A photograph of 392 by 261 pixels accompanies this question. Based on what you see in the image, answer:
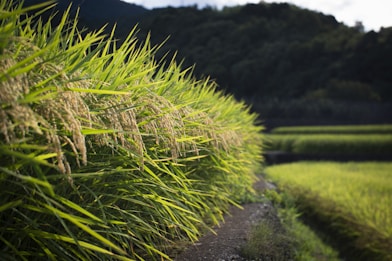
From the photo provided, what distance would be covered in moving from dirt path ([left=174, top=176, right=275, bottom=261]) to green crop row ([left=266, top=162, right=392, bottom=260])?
1.52m

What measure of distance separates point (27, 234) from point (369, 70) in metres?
27.7

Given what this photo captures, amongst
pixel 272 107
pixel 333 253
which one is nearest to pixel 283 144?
pixel 272 107

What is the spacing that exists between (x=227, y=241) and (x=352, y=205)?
11.1 ft

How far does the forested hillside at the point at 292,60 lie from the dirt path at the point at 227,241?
17.2 metres

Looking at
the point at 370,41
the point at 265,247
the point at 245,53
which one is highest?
the point at 370,41

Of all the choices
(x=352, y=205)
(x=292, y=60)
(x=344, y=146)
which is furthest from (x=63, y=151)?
(x=292, y=60)

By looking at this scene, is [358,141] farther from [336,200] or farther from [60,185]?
[60,185]

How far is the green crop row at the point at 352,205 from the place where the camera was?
163 inches

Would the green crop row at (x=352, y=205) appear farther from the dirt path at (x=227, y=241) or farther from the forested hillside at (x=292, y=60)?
the forested hillside at (x=292, y=60)

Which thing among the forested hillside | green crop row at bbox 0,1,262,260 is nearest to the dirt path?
green crop row at bbox 0,1,262,260

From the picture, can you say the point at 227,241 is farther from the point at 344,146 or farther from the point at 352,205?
the point at 344,146

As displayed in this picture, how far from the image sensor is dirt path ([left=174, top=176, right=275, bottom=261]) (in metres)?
1.99

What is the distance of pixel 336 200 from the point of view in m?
5.35

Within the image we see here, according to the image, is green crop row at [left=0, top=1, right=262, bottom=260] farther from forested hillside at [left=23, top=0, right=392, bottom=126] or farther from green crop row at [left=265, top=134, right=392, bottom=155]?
forested hillside at [left=23, top=0, right=392, bottom=126]
